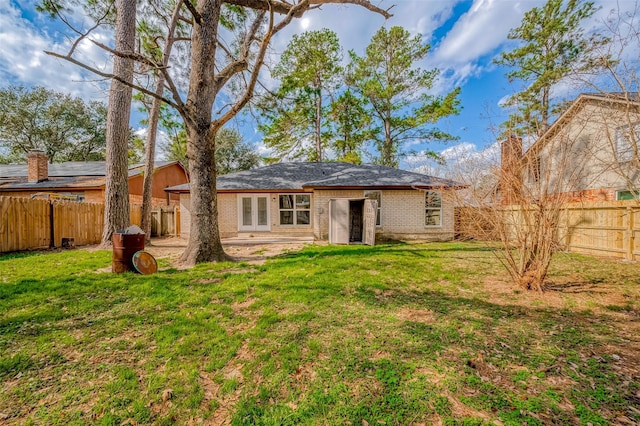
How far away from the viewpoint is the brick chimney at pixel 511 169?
4535 millimetres

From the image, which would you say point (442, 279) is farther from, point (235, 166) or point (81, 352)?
point (235, 166)

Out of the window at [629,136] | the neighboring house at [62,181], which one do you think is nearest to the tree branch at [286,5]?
the window at [629,136]

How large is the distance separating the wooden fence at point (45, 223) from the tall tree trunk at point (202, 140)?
6369 millimetres

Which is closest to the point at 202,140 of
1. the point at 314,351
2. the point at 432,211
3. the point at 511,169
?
the point at 314,351

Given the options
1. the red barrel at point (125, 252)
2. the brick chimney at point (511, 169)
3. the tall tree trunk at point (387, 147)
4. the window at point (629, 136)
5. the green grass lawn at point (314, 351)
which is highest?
the tall tree trunk at point (387, 147)

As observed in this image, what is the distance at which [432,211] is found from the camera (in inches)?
474

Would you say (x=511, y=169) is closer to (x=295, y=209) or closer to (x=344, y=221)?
(x=344, y=221)

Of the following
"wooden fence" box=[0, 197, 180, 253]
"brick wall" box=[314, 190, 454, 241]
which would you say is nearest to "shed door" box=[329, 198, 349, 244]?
"brick wall" box=[314, 190, 454, 241]

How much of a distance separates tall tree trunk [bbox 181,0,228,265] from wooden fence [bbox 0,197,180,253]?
637 cm

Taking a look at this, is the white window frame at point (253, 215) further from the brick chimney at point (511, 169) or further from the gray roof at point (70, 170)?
the brick chimney at point (511, 169)

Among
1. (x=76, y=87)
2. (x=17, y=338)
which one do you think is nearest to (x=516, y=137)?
(x=17, y=338)

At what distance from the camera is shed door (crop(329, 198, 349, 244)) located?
10.6 meters

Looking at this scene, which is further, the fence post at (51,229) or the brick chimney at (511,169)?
the fence post at (51,229)

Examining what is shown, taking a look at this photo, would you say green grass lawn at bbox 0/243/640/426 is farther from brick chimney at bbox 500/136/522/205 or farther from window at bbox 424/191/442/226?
window at bbox 424/191/442/226
